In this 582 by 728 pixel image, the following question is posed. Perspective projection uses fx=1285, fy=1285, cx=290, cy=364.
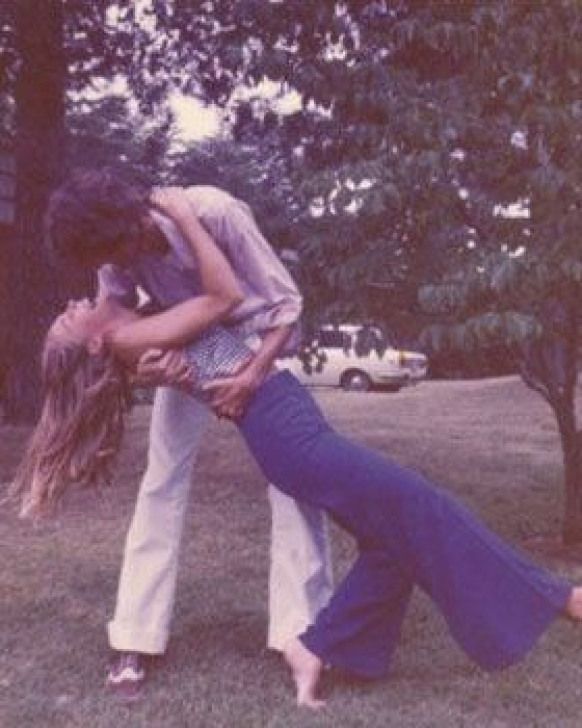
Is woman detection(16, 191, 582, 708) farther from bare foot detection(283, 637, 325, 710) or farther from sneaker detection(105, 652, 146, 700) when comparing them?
sneaker detection(105, 652, 146, 700)

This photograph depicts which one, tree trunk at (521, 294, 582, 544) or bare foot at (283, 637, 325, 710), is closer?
bare foot at (283, 637, 325, 710)

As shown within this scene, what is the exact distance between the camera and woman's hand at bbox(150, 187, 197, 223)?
409 cm

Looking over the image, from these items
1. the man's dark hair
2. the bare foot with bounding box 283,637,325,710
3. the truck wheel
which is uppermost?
the man's dark hair

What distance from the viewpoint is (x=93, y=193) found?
12.8 ft

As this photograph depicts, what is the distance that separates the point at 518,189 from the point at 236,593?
233 centimetres

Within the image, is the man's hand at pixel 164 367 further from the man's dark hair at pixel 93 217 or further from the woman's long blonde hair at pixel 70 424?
the man's dark hair at pixel 93 217

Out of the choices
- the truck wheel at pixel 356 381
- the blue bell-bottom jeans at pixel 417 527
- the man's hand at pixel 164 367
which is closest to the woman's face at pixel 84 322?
the man's hand at pixel 164 367

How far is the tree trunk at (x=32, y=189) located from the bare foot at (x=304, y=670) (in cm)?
973

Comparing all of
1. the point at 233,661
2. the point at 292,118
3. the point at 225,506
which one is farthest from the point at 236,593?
the point at 225,506

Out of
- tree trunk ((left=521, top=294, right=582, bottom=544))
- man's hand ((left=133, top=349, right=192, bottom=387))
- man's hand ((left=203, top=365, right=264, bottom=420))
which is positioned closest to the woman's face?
man's hand ((left=133, top=349, right=192, bottom=387))

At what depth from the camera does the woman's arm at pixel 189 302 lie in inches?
160

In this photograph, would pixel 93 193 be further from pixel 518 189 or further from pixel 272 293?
pixel 518 189

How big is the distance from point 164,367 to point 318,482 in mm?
616

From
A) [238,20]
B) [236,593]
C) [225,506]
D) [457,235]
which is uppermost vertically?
[238,20]
